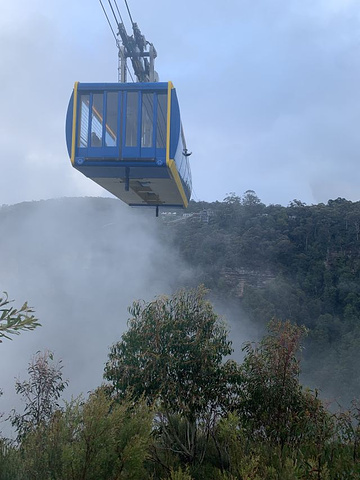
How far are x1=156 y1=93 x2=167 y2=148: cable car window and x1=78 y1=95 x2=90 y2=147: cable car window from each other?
1.17m

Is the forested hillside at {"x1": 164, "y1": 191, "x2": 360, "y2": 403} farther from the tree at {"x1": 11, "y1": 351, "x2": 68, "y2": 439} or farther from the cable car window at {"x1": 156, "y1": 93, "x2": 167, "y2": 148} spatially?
the cable car window at {"x1": 156, "y1": 93, "x2": 167, "y2": 148}

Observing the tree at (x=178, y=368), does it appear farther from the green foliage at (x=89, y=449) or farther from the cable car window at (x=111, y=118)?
the cable car window at (x=111, y=118)

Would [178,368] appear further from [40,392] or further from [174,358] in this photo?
[40,392]

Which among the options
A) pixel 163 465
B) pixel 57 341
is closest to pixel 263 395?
pixel 163 465

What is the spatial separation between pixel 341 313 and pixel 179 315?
98.7ft

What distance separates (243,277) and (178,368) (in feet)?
111

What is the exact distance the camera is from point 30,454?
4.49 m

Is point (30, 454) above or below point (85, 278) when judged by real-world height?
above

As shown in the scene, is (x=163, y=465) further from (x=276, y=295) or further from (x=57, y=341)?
(x=57, y=341)

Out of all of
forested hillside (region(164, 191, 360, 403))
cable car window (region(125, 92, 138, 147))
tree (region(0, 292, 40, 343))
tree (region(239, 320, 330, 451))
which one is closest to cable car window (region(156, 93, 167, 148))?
cable car window (region(125, 92, 138, 147))

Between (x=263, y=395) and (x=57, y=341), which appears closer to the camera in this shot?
(x=263, y=395)

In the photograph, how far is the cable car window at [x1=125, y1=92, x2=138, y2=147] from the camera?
7.37 meters

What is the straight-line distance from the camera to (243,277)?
40.2m

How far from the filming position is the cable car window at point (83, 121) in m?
7.39
